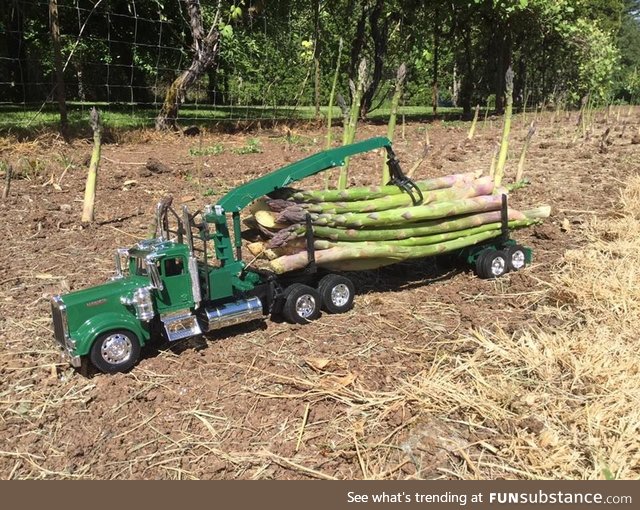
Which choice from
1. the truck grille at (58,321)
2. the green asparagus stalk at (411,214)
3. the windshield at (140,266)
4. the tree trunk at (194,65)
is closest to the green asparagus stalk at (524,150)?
the green asparagus stalk at (411,214)

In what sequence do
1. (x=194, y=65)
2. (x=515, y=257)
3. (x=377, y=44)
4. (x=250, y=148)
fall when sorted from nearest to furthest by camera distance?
1. (x=515, y=257)
2. (x=250, y=148)
3. (x=194, y=65)
4. (x=377, y=44)

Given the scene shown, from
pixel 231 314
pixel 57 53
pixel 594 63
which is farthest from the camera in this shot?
pixel 594 63

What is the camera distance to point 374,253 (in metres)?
4.63

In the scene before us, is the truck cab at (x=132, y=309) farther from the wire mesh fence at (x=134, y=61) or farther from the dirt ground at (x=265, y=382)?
the wire mesh fence at (x=134, y=61)

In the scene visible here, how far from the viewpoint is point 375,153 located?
34.1 ft

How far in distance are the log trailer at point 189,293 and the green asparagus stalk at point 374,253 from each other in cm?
9

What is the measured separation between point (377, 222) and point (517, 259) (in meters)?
1.52

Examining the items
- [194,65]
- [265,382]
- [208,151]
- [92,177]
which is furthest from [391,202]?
[194,65]

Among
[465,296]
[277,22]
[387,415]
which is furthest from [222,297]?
[277,22]

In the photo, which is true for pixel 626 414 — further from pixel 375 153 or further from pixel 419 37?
pixel 419 37

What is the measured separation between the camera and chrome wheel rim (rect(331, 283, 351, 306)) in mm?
4543

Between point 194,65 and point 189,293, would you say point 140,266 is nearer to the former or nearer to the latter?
point 189,293

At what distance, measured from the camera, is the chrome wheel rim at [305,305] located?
4360 millimetres

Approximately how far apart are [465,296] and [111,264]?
303 centimetres
